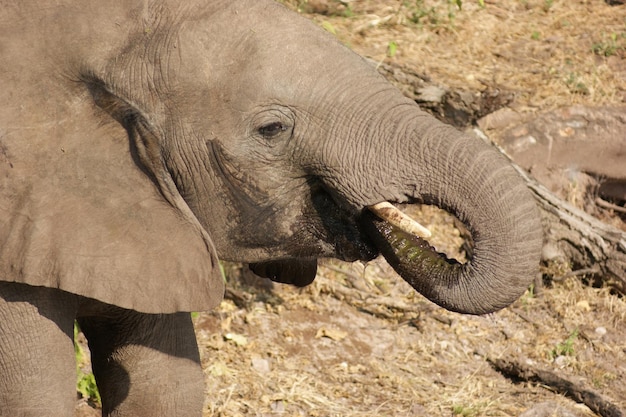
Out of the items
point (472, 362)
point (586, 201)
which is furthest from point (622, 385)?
point (586, 201)

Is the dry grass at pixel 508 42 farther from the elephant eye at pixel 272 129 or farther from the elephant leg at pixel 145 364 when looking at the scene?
the elephant eye at pixel 272 129

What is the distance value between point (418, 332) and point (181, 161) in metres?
3.43

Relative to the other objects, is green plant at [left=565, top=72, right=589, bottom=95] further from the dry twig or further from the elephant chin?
the elephant chin

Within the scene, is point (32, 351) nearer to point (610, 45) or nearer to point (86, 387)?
point (86, 387)

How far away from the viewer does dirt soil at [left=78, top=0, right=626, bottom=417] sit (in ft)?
19.1

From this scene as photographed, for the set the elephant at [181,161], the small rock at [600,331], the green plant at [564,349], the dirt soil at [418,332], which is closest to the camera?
the elephant at [181,161]

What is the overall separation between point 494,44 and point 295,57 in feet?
21.4

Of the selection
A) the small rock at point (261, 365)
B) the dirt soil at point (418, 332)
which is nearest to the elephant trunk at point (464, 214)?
the dirt soil at point (418, 332)

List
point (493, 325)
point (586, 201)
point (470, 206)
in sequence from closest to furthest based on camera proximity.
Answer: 1. point (470, 206)
2. point (493, 325)
3. point (586, 201)

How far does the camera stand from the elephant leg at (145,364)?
4082 millimetres

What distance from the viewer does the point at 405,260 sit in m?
3.43

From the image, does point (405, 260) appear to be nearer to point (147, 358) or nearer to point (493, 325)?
point (147, 358)

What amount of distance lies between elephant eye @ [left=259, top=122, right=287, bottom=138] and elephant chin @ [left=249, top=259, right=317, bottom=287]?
26.3 inches

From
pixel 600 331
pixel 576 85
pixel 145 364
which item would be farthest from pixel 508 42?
pixel 145 364
